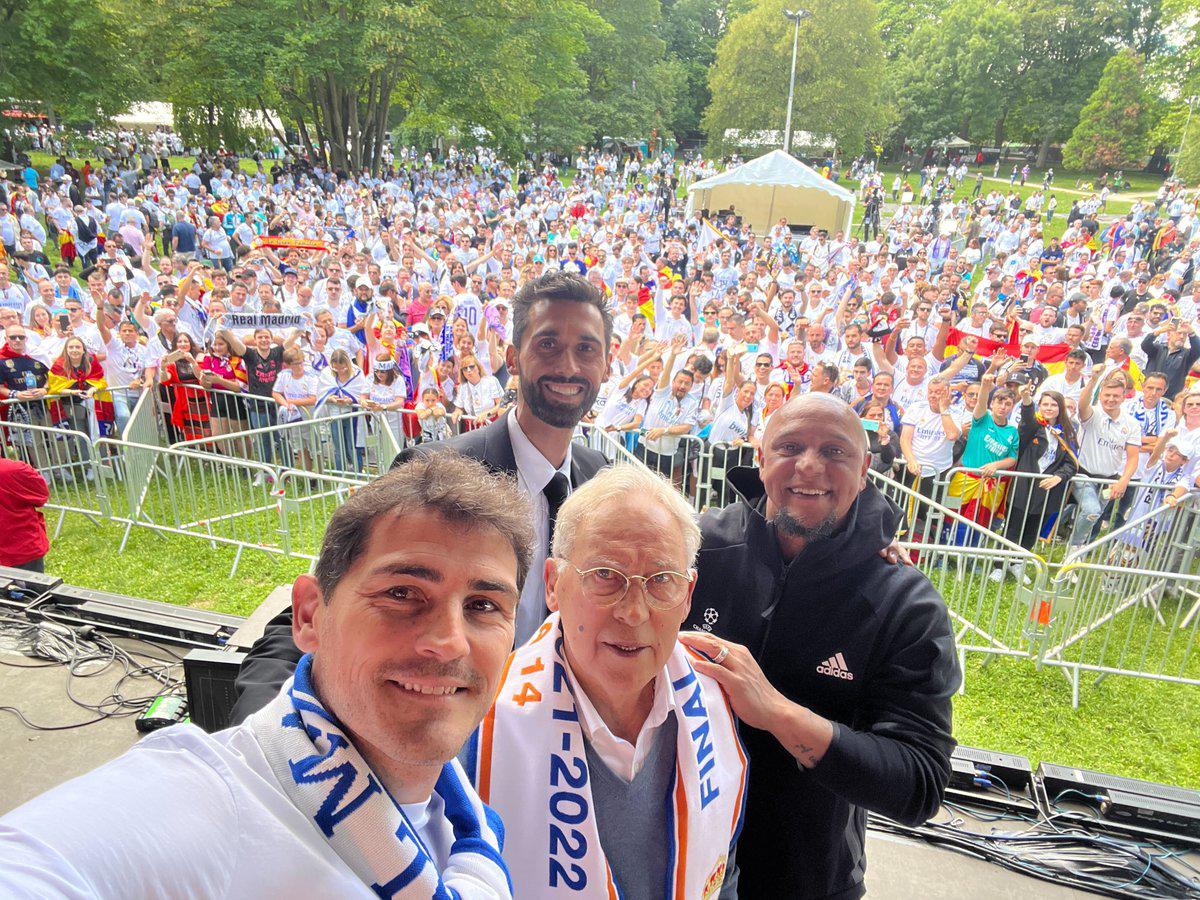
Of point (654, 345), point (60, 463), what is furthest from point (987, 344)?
point (60, 463)

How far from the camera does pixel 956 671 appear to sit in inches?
81.4

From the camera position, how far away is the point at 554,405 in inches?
110

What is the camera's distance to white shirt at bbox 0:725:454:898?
0.84 metres

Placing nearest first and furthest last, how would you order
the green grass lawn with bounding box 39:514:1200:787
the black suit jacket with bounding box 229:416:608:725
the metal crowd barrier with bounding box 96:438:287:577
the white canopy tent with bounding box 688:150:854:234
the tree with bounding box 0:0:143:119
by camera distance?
the black suit jacket with bounding box 229:416:608:725 → the green grass lawn with bounding box 39:514:1200:787 → the metal crowd barrier with bounding box 96:438:287:577 → the tree with bounding box 0:0:143:119 → the white canopy tent with bounding box 688:150:854:234

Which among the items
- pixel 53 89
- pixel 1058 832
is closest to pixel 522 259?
pixel 1058 832

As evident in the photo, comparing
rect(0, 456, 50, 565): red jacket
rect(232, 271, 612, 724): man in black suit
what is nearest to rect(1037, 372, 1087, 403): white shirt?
rect(232, 271, 612, 724): man in black suit

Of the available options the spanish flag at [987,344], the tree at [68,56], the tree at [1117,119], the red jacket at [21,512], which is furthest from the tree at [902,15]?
the red jacket at [21,512]

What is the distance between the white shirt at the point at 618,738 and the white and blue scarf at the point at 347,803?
53 cm

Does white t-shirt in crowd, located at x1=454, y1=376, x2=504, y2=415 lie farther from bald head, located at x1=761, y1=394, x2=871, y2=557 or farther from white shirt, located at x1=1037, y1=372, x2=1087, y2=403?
bald head, located at x1=761, y1=394, x2=871, y2=557

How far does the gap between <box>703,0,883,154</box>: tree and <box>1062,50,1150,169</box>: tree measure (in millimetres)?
14954

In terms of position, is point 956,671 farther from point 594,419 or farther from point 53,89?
point 53,89

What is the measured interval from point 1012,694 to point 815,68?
49.1 m

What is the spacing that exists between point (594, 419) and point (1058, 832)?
5.61m

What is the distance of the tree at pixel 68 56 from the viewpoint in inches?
1073
